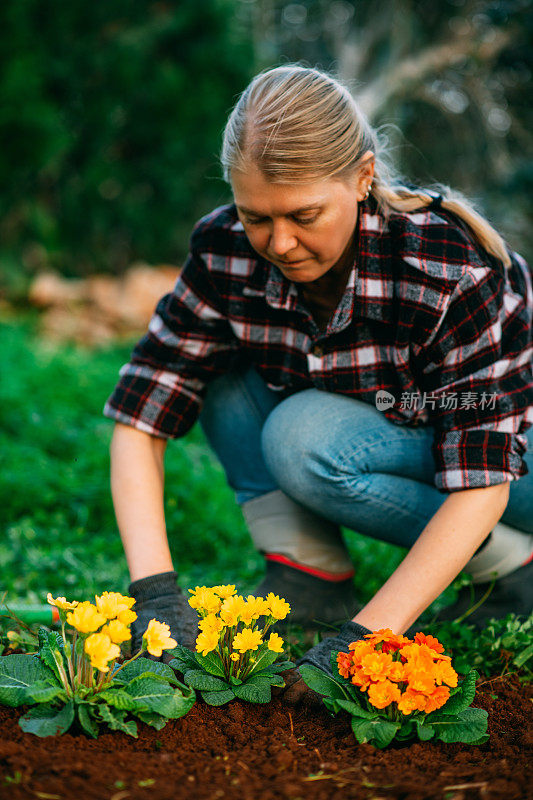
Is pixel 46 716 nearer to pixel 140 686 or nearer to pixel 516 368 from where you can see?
pixel 140 686

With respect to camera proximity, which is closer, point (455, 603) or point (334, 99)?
point (334, 99)

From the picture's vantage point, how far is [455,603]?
6.89 ft

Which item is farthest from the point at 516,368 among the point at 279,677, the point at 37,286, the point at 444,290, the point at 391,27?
the point at 391,27

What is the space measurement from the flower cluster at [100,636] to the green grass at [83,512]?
33.0 inches

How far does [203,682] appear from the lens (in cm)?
141

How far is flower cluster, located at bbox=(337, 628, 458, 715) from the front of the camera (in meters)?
1.27

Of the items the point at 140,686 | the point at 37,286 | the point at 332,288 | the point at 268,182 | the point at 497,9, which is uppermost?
the point at 497,9

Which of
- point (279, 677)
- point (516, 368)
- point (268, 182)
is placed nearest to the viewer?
point (279, 677)

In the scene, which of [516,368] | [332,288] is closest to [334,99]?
[332,288]

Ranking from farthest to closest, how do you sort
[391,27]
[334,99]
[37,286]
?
1. [391,27]
2. [37,286]
3. [334,99]

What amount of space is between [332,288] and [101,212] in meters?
5.04

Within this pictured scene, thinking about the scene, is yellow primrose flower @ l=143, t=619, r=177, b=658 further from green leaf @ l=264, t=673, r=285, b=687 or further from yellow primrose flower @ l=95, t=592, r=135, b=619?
green leaf @ l=264, t=673, r=285, b=687

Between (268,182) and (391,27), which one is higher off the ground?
(391,27)

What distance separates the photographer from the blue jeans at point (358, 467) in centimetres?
189
